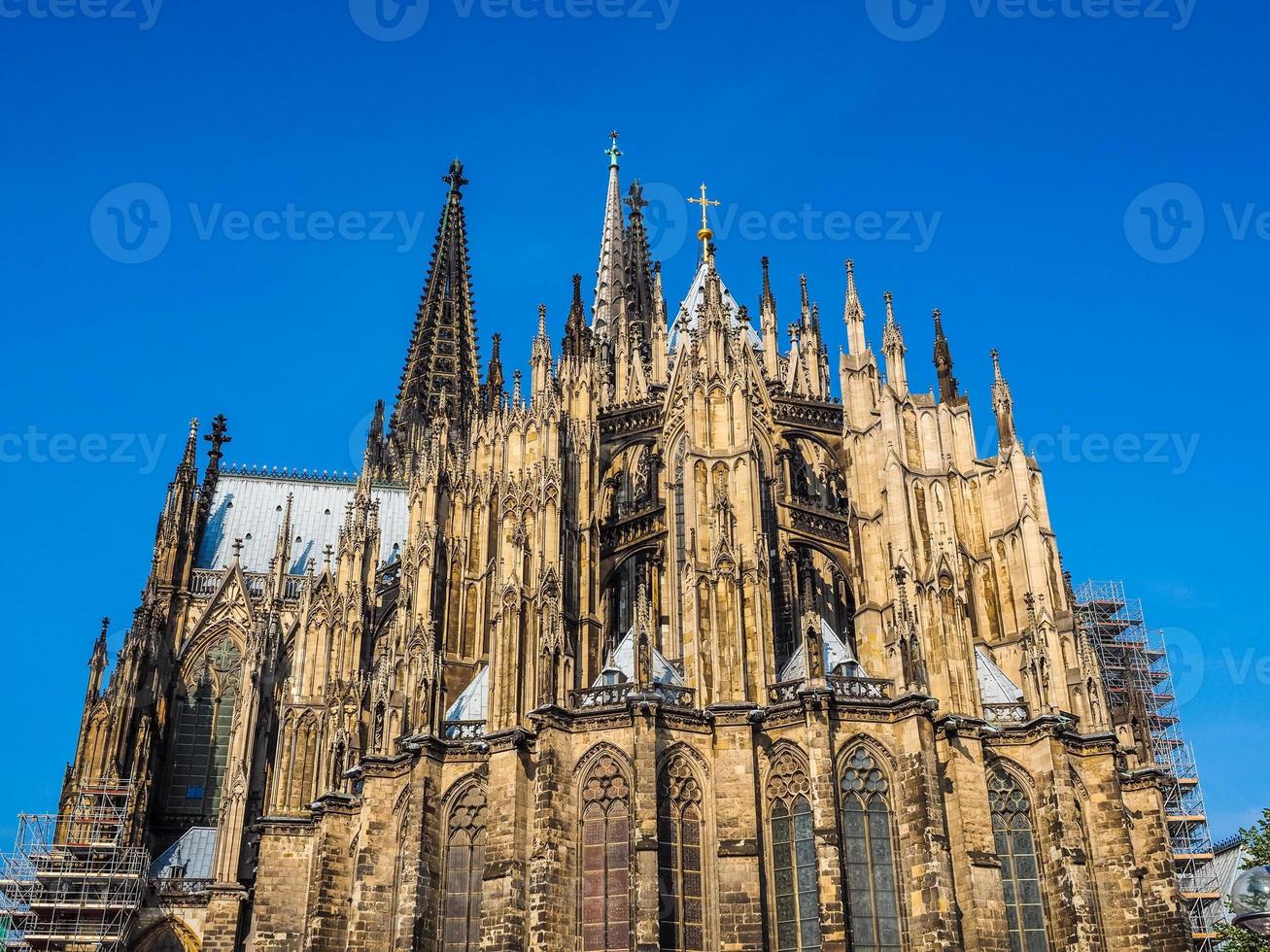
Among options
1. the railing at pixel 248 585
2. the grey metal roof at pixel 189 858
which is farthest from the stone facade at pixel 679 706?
the railing at pixel 248 585

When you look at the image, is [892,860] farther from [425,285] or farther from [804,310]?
[425,285]

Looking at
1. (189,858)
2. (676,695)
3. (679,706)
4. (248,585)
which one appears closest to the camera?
(679,706)

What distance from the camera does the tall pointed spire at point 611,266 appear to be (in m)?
68.2

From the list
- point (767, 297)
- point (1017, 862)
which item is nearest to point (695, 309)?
point (767, 297)

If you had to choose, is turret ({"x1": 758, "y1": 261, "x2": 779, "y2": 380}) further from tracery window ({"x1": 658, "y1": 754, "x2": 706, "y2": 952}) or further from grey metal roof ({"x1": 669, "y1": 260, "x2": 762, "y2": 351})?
tracery window ({"x1": 658, "y1": 754, "x2": 706, "y2": 952})

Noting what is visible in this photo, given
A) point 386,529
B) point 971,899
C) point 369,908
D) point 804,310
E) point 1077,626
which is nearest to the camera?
point 971,899

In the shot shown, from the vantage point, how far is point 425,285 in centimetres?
8412

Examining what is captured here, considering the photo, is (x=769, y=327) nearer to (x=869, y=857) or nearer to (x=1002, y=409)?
(x=1002, y=409)

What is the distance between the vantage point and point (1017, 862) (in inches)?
1411

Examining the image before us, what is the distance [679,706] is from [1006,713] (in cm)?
1017

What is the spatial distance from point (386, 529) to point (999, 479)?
110 feet

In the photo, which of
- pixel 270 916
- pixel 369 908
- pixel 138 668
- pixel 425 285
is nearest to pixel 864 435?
pixel 369 908

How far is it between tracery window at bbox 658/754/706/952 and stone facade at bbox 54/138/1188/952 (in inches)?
4.1

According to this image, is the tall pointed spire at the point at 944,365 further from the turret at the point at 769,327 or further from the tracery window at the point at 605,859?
the tracery window at the point at 605,859
